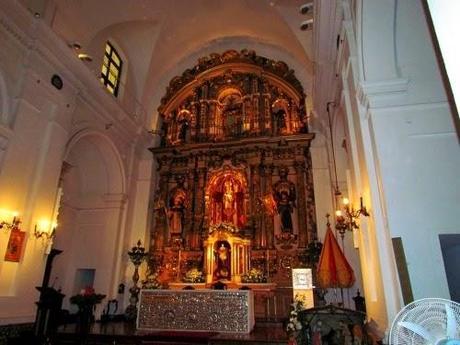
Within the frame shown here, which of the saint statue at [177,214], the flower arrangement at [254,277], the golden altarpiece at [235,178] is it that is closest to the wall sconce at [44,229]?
the golden altarpiece at [235,178]

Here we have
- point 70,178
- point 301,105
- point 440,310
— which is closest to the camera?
point 440,310

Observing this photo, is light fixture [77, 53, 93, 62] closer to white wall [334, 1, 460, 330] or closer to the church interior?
the church interior

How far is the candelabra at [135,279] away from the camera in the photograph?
33.9 feet

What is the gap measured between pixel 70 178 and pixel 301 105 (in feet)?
28.3

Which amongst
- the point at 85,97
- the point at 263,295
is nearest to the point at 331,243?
the point at 263,295

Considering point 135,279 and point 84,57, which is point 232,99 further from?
point 135,279

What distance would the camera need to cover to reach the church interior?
5.09 metres

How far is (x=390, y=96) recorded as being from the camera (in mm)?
5250

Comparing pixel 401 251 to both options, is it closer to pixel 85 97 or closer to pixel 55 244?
pixel 85 97

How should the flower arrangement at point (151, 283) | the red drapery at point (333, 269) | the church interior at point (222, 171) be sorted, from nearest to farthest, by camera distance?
the church interior at point (222, 171), the red drapery at point (333, 269), the flower arrangement at point (151, 283)

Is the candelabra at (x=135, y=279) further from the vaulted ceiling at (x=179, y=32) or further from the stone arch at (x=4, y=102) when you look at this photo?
the vaulted ceiling at (x=179, y=32)

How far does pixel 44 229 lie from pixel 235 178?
642 cm

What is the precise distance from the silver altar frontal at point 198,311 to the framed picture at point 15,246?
3003mm

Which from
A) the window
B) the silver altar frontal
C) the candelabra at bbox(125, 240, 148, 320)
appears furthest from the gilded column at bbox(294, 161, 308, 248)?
the window
